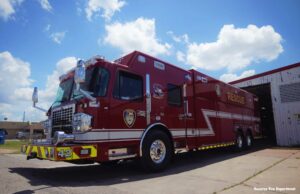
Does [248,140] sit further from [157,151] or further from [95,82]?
[95,82]

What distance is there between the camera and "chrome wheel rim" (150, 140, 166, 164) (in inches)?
275

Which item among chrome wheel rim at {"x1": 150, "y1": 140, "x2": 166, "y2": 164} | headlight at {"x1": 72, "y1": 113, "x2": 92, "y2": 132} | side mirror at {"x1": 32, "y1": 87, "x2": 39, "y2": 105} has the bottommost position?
chrome wheel rim at {"x1": 150, "y1": 140, "x2": 166, "y2": 164}

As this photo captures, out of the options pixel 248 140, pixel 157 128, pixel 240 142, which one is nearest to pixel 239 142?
pixel 240 142

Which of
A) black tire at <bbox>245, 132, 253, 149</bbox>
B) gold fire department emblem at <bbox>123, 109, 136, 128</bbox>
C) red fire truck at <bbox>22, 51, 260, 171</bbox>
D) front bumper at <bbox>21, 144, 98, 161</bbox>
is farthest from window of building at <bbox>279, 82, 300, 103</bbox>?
front bumper at <bbox>21, 144, 98, 161</bbox>

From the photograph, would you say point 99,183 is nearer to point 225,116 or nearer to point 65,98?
point 65,98

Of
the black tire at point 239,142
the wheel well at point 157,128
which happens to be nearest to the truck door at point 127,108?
the wheel well at point 157,128

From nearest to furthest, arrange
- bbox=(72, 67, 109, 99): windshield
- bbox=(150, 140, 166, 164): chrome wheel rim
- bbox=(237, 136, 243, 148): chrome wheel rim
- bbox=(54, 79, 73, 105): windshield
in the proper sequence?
bbox=(72, 67, 109, 99): windshield < bbox=(150, 140, 166, 164): chrome wheel rim < bbox=(54, 79, 73, 105): windshield < bbox=(237, 136, 243, 148): chrome wheel rim

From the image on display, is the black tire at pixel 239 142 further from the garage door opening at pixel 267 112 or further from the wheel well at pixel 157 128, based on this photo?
the garage door opening at pixel 267 112

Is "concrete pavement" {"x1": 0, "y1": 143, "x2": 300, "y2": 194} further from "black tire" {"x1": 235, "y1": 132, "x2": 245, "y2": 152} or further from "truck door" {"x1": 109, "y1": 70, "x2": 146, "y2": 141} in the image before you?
"black tire" {"x1": 235, "y1": 132, "x2": 245, "y2": 152}

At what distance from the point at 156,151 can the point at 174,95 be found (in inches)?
79.1

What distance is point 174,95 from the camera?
27.0 feet

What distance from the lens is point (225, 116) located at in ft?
36.6

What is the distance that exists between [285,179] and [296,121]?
10668mm

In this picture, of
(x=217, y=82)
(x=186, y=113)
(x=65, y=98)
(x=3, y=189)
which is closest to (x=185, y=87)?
(x=186, y=113)
